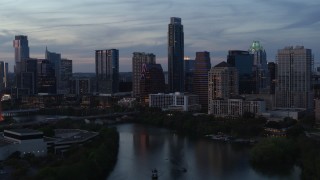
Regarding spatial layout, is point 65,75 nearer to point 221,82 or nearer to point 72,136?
point 221,82

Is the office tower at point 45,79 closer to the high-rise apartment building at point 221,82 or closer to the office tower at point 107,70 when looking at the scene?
the office tower at point 107,70

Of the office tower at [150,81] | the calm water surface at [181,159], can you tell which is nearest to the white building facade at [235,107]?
the calm water surface at [181,159]

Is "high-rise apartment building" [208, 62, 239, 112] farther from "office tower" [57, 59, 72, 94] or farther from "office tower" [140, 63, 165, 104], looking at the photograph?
"office tower" [57, 59, 72, 94]

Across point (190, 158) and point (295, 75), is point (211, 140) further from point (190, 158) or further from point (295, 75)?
point (295, 75)

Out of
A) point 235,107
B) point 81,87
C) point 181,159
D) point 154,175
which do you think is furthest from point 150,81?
point 154,175

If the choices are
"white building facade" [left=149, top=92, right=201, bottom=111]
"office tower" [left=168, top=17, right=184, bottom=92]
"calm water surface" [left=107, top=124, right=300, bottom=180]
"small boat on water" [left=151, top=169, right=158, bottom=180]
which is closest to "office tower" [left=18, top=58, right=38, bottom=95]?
"office tower" [left=168, top=17, right=184, bottom=92]

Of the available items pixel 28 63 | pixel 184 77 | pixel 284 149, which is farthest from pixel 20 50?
pixel 284 149
